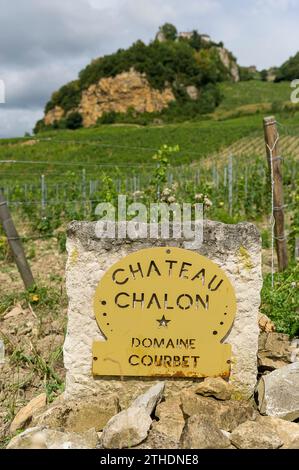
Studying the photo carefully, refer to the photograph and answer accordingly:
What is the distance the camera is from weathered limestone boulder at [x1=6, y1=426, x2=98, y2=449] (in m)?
2.26

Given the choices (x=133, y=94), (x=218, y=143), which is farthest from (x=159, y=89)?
(x=218, y=143)

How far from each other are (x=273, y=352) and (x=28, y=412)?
154cm

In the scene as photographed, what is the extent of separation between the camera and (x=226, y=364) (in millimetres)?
2756

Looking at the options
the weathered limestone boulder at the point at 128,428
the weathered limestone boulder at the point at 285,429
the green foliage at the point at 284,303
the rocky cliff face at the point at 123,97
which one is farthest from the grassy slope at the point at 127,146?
the rocky cliff face at the point at 123,97

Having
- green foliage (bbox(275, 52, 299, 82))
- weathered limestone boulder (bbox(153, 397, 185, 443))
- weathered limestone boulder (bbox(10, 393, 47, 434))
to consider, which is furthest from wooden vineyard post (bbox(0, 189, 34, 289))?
green foliage (bbox(275, 52, 299, 82))

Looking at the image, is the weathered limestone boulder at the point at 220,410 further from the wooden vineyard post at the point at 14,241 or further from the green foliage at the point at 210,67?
the green foliage at the point at 210,67

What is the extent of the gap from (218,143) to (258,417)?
33111mm

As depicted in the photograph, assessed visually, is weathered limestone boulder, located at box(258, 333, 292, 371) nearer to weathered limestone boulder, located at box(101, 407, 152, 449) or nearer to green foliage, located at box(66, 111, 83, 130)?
weathered limestone boulder, located at box(101, 407, 152, 449)

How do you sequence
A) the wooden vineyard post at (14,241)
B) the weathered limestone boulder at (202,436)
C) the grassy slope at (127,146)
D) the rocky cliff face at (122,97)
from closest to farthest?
the weathered limestone boulder at (202,436), the wooden vineyard post at (14,241), the grassy slope at (127,146), the rocky cliff face at (122,97)

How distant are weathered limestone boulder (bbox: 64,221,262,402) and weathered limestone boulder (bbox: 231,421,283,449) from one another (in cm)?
46

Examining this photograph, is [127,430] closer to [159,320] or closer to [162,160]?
[159,320]

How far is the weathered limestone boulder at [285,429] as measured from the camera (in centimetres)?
227

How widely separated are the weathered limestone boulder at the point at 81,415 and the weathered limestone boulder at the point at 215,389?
1.51 feet

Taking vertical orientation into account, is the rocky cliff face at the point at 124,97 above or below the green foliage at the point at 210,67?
below
